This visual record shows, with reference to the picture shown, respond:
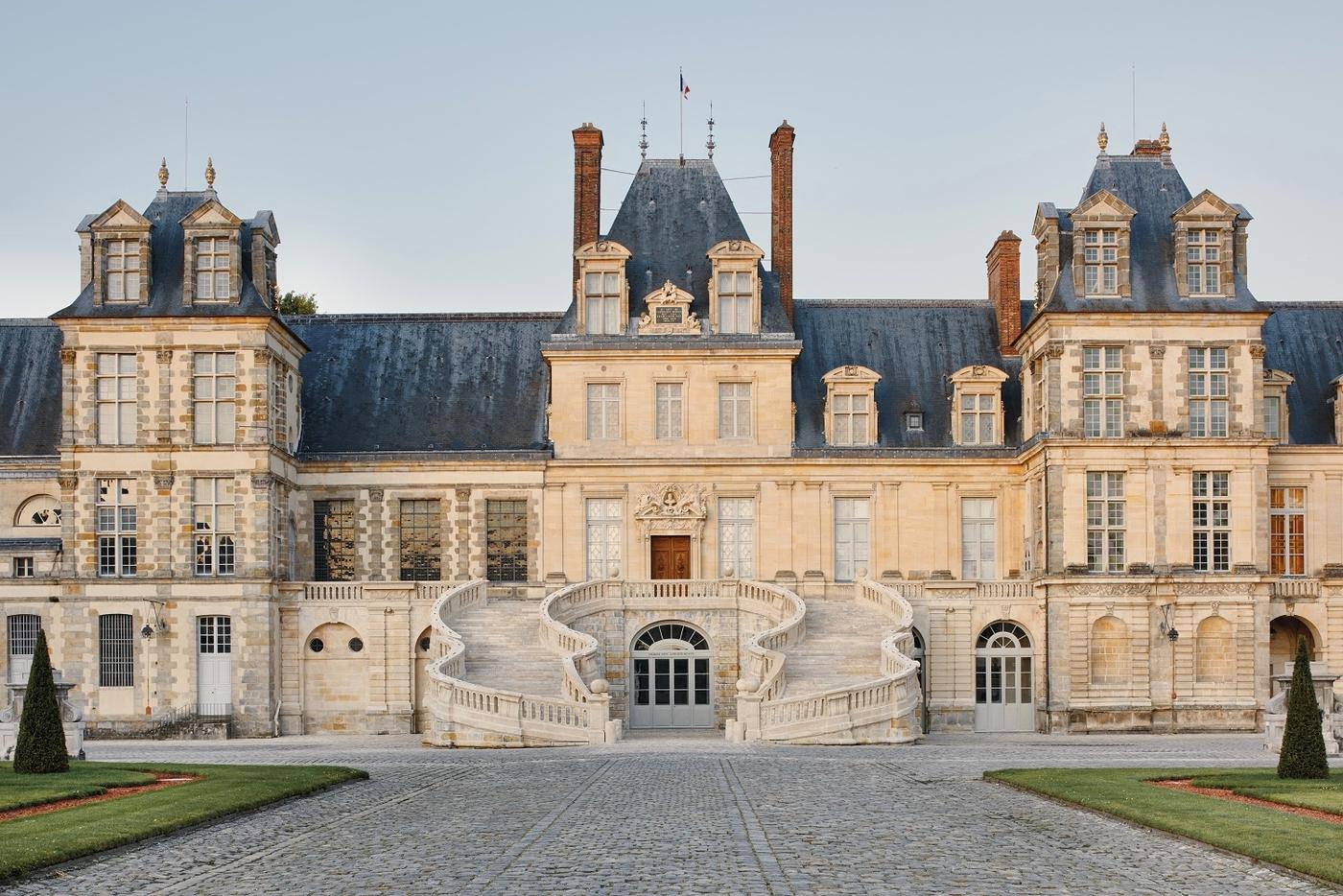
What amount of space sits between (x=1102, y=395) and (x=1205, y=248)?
4.72m

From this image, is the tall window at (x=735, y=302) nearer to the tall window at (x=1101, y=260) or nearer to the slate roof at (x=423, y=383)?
the slate roof at (x=423, y=383)

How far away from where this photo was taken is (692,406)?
4694cm

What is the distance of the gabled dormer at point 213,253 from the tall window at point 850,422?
52.5 ft

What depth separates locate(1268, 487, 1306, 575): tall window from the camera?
46094 mm

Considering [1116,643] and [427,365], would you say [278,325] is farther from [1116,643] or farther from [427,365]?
[1116,643]

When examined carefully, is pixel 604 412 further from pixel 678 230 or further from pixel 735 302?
pixel 678 230

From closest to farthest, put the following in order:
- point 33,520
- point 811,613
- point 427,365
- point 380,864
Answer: point 380,864 → point 811,613 → point 33,520 → point 427,365

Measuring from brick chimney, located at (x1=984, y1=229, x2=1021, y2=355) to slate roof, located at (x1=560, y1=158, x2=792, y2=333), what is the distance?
252 inches

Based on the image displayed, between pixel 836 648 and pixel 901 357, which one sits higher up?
pixel 901 357

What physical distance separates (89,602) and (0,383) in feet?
27.0

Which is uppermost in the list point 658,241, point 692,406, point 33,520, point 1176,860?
point 658,241

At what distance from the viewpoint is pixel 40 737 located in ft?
86.5

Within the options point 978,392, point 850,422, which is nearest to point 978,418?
point 978,392

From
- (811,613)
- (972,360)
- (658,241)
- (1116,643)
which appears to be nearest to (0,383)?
(658,241)
